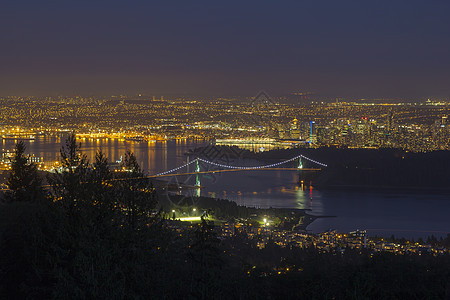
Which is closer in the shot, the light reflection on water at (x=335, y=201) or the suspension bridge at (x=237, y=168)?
the light reflection on water at (x=335, y=201)

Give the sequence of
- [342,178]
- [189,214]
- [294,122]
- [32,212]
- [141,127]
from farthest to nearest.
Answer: [141,127], [294,122], [342,178], [189,214], [32,212]

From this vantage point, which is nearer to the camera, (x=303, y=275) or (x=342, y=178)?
(x=303, y=275)

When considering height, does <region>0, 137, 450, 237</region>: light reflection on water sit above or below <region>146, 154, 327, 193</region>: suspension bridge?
below

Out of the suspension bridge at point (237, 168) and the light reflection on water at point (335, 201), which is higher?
the suspension bridge at point (237, 168)

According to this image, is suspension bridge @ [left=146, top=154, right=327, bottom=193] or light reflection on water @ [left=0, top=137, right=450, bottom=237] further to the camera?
suspension bridge @ [left=146, top=154, right=327, bottom=193]

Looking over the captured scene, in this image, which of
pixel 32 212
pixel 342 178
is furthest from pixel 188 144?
pixel 32 212

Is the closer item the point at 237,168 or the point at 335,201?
the point at 335,201

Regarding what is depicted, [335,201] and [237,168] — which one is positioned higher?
[237,168]

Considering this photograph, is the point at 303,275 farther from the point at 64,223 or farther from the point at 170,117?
the point at 170,117
